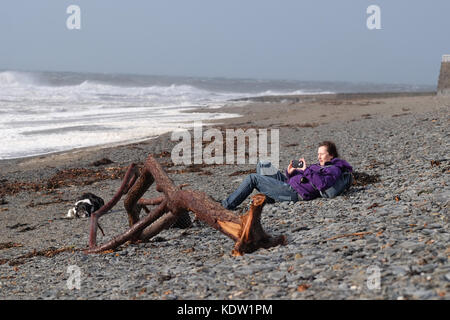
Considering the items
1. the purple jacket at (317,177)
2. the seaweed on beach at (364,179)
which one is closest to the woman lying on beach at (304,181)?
the purple jacket at (317,177)

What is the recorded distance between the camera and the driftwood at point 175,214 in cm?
558

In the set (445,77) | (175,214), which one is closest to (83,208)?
→ (175,214)

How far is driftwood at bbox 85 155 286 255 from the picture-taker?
18.3 ft

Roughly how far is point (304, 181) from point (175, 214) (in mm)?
2360

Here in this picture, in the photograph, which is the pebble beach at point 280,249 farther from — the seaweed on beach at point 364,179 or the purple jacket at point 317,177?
the purple jacket at point 317,177

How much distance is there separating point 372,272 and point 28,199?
30.0 feet

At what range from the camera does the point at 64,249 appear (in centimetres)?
727

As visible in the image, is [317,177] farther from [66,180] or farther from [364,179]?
[66,180]

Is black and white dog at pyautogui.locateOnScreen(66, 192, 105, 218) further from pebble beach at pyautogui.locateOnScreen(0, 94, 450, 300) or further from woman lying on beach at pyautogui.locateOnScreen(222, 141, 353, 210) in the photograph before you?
woman lying on beach at pyautogui.locateOnScreen(222, 141, 353, 210)

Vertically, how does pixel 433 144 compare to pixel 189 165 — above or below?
above
